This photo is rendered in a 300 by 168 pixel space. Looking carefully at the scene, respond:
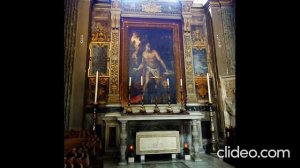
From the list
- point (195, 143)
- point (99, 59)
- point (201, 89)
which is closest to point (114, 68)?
point (99, 59)

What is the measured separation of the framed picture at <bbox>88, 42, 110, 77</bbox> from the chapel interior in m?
0.03

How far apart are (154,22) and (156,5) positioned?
1.98 ft

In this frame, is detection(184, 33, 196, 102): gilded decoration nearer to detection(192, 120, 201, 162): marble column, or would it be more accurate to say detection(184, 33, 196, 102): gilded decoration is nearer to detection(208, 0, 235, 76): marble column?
detection(208, 0, 235, 76): marble column

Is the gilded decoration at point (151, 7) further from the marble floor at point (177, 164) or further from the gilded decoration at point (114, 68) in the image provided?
the marble floor at point (177, 164)

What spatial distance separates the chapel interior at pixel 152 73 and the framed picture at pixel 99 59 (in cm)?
3

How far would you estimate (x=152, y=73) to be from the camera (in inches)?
277

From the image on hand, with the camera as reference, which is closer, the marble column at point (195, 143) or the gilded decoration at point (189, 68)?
the marble column at point (195, 143)

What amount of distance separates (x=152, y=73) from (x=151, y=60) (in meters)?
0.44

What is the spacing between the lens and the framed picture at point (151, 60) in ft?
22.6

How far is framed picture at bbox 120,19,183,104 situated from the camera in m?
6.89

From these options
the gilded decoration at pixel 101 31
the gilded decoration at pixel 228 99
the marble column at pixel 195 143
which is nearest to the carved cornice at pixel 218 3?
the gilded decoration at pixel 228 99

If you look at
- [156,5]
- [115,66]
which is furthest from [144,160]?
[156,5]

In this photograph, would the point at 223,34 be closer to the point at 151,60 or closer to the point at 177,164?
the point at 151,60
